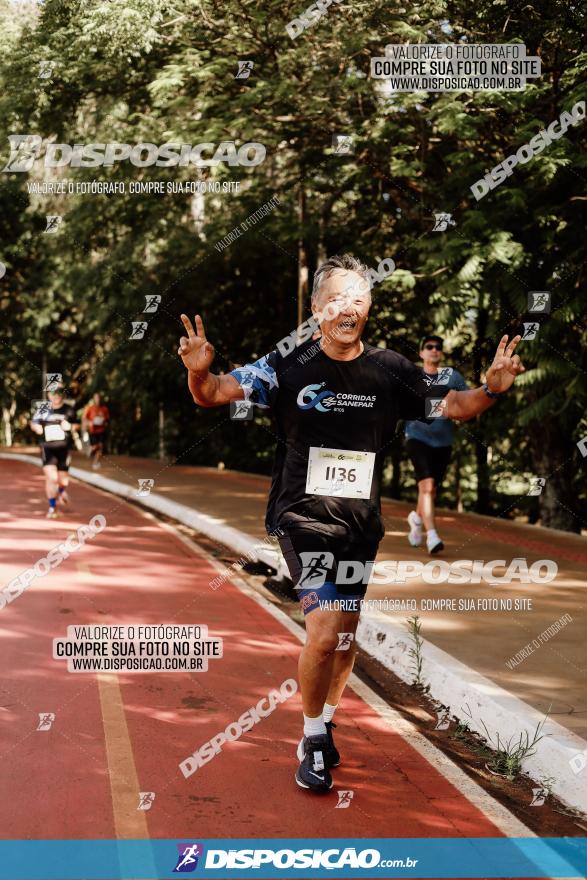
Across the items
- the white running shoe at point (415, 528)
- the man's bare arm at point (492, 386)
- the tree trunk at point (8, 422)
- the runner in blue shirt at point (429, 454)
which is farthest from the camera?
the tree trunk at point (8, 422)

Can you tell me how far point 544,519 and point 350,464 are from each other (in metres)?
11.3

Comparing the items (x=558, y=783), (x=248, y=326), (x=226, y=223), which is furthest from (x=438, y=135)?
(x=248, y=326)

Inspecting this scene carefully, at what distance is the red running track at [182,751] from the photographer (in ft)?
13.8

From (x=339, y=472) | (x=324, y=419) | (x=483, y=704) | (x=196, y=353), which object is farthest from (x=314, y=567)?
(x=483, y=704)

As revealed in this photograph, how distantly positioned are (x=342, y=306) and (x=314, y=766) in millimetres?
2085

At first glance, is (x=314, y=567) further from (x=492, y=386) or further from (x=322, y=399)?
(x=492, y=386)

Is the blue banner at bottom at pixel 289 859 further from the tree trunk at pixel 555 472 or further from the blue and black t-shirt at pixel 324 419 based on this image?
the tree trunk at pixel 555 472

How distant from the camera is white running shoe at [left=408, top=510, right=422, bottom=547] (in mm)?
10680

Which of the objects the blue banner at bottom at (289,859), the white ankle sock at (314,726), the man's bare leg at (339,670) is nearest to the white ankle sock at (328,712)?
the man's bare leg at (339,670)

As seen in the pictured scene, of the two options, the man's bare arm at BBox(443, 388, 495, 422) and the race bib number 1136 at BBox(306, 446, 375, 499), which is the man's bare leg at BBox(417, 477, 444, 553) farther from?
the race bib number 1136 at BBox(306, 446, 375, 499)

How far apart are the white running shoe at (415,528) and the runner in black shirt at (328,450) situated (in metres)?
6.07

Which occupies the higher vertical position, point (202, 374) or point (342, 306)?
point (342, 306)

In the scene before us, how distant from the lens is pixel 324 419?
450 centimetres

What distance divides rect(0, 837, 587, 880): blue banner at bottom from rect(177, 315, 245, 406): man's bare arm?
1808 mm
